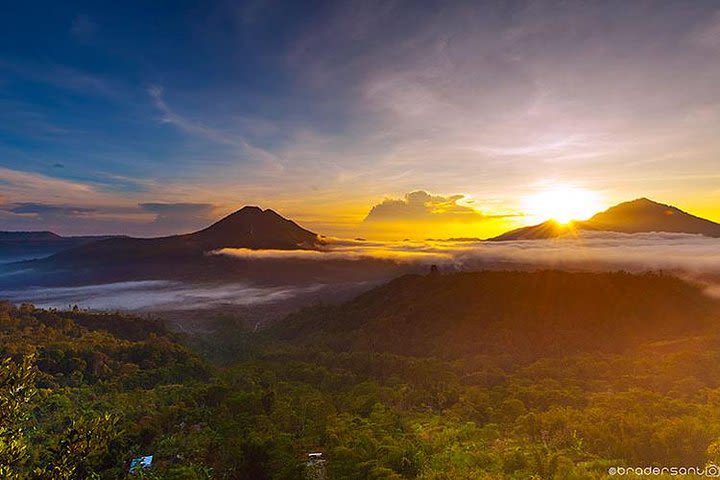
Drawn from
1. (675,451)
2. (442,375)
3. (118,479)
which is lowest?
(442,375)

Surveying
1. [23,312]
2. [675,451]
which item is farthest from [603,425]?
[23,312]

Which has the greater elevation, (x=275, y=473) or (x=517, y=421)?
(x=275, y=473)

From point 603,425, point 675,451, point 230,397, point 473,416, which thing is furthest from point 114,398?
point 675,451

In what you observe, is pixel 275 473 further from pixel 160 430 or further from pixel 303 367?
→ pixel 303 367

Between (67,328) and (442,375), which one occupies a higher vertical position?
(67,328)

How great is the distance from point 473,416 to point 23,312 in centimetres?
16959

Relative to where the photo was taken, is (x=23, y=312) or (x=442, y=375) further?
(x=23, y=312)

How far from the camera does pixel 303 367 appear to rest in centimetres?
12900

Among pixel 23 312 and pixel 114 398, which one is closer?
pixel 114 398

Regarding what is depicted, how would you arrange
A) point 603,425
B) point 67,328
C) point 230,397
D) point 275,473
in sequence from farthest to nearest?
point 67,328 → point 230,397 → point 603,425 → point 275,473

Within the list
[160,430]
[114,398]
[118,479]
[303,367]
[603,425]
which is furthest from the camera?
[303,367]

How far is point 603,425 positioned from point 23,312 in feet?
627

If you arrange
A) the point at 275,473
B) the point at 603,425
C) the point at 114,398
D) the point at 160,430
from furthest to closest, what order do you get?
the point at 114,398, the point at 603,425, the point at 160,430, the point at 275,473

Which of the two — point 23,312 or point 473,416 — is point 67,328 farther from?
point 473,416
